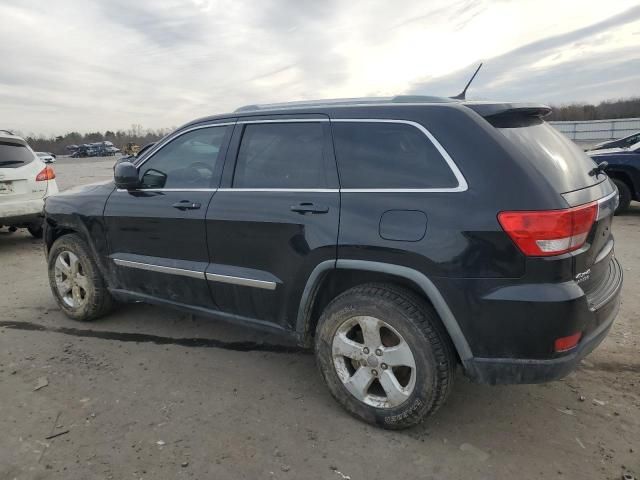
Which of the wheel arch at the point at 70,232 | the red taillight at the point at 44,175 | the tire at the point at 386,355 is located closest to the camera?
the tire at the point at 386,355

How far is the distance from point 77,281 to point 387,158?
3236mm

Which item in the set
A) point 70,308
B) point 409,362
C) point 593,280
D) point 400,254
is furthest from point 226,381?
point 593,280

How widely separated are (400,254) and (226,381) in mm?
1640

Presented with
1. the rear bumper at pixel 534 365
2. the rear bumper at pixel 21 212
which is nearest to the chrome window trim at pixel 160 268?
the rear bumper at pixel 534 365

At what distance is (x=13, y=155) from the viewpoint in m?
7.46

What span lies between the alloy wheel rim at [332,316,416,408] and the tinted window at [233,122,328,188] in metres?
0.90

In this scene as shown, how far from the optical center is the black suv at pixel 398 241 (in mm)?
2371

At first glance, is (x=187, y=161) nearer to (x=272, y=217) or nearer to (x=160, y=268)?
(x=160, y=268)

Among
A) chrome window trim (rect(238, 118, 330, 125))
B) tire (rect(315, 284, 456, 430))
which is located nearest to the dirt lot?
tire (rect(315, 284, 456, 430))

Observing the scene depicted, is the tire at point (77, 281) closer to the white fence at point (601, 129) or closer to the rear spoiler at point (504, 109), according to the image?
the rear spoiler at point (504, 109)

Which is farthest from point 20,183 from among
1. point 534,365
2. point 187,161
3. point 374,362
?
point 534,365

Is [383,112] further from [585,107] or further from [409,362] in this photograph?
[585,107]

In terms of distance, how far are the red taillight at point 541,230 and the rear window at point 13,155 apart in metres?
7.55

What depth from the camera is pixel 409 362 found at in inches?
104
